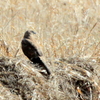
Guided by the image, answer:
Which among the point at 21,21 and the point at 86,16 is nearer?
the point at 21,21

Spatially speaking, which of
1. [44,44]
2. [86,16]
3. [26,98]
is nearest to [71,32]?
[86,16]

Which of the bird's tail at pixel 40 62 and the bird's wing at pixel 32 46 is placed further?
the bird's wing at pixel 32 46

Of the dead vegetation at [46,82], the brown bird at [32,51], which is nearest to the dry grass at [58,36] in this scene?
the dead vegetation at [46,82]

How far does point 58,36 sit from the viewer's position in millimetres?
5367

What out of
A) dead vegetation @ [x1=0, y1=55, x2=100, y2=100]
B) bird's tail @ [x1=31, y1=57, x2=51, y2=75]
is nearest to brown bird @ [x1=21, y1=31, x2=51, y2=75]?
bird's tail @ [x1=31, y1=57, x2=51, y2=75]

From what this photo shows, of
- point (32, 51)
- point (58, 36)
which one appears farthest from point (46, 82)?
point (58, 36)

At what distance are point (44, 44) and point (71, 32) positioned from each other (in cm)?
88

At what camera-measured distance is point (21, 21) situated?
5.54 metres

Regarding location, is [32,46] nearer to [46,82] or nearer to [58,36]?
[46,82]

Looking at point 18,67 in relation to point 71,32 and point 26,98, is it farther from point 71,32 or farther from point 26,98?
point 71,32

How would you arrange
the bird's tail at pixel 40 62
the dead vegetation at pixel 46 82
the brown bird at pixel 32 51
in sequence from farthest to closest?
1. the brown bird at pixel 32 51
2. the bird's tail at pixel 40 62
3. the dead vegetation at pixel 46 82

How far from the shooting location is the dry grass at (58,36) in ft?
12.9

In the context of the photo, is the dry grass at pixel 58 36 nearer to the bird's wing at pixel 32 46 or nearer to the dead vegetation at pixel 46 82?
the dead vegetation at pixel 46 82

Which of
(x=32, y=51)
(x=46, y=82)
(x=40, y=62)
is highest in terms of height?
(x=32, y=51)
